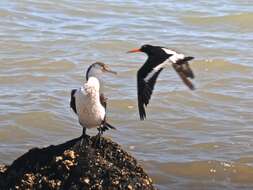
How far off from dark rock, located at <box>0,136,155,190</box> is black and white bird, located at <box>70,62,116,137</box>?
31 cm

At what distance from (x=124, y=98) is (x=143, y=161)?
2.59 meters

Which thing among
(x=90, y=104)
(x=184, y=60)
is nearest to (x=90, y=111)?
(x=90, y=104)

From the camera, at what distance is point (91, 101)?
6.98 m

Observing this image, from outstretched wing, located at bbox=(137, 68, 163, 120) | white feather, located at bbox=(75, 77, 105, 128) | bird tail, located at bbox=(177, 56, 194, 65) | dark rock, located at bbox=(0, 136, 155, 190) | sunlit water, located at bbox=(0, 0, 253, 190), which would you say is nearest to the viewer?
dark rock, located at bbox=(0, 136, 155, 190)

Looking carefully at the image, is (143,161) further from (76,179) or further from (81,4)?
(81,4)

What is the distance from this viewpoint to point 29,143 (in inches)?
387

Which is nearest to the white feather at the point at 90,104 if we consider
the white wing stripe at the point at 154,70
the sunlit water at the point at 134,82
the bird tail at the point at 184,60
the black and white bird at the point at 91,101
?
the black and white bird at the point at 91,101

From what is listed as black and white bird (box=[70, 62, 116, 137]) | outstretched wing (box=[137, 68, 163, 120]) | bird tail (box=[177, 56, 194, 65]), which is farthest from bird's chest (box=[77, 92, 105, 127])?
bird tail (box=[177, 56, 194, 65])

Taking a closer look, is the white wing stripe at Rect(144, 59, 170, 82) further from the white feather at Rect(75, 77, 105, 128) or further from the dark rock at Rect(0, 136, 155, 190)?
the dark rock at Rect(0, 136, 155, 190)

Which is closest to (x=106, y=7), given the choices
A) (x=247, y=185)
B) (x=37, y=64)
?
(x=37, y=64)

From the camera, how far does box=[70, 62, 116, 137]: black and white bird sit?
22.8 feet

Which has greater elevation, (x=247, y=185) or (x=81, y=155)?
(x=81, y=155)

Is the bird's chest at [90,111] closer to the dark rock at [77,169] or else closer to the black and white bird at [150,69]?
the dark rock at [77,169]

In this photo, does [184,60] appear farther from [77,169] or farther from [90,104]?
[77,169]
